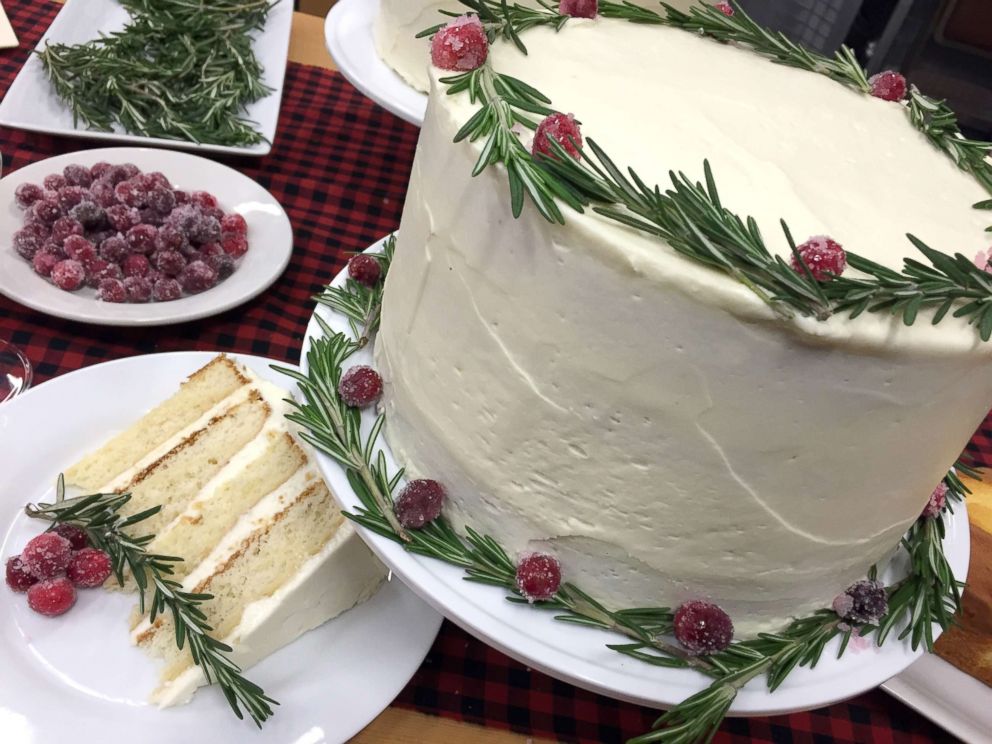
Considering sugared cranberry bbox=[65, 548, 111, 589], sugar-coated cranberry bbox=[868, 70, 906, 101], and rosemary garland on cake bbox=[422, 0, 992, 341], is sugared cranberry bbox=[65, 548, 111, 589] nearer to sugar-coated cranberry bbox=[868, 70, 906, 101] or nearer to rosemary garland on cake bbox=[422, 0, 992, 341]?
rosemary garland on cake bbox=[422, 0, 992, 341]

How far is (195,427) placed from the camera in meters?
1.42

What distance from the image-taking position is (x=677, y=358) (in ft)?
2.41

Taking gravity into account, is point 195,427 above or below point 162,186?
below

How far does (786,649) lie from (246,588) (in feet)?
2.48

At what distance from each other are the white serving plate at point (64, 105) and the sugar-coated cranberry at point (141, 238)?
0.37m

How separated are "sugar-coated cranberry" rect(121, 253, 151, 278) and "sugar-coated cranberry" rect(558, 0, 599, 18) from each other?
98 cm

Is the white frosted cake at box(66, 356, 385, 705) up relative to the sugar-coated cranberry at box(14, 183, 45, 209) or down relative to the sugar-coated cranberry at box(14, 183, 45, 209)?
down

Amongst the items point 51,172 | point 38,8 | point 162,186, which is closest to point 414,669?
point 162,186

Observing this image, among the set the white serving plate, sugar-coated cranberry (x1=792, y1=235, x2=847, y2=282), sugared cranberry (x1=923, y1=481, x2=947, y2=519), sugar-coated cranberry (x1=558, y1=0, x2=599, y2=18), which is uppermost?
sugar-coated cranberry (x1=558, y1=0, x2=599, y2=18)

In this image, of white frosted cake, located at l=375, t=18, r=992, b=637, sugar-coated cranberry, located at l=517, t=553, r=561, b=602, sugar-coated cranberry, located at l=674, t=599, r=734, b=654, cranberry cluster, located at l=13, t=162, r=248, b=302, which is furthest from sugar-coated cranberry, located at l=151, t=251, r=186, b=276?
sugar-coated cranberry, located at l=674, t=599, r=734, b=654

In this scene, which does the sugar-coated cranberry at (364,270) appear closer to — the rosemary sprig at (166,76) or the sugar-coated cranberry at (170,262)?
the sugar-coated cranberry at (170,262)

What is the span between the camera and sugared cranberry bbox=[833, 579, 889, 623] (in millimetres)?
963

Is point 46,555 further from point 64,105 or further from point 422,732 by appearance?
point 64,105

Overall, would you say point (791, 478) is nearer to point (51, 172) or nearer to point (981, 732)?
point (981, 732)
